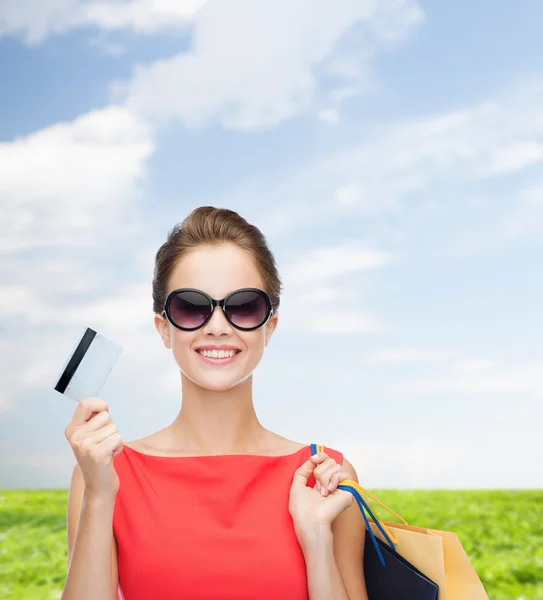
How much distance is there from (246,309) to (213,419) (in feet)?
1.41

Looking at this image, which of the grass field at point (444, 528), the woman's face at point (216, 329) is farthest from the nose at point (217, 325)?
the grass field at point (444, 528)

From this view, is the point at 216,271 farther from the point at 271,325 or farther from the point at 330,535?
the point at 330,535

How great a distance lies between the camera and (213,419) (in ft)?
8.49

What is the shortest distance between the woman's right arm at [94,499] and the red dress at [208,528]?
165 millimetres

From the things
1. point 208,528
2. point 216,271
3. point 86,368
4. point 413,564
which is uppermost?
point 216,271

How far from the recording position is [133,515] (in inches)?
94.7

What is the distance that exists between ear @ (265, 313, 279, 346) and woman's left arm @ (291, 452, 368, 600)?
0.50 meters

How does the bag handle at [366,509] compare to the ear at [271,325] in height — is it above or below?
below

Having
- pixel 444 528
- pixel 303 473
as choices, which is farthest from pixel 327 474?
pixel 444 528

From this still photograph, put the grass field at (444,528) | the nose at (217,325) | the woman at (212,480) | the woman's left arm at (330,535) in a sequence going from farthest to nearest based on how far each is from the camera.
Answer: the grass field at (444,528), the nose at (217,325), the woman's left arm at (330,535), the woman at (212,480)

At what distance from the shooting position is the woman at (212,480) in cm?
217

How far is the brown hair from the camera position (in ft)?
8.50

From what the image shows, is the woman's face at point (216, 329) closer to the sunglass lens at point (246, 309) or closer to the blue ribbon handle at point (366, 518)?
the sunglass lens at point (246, 309)

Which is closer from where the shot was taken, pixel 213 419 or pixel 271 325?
pixel 213 419
